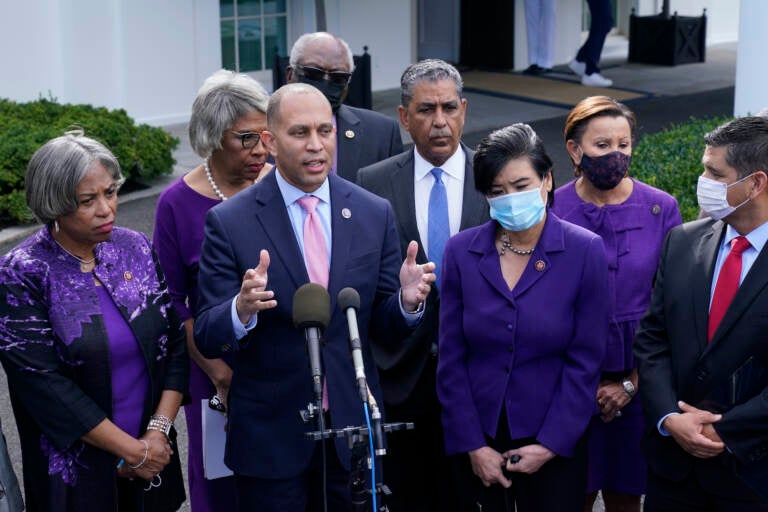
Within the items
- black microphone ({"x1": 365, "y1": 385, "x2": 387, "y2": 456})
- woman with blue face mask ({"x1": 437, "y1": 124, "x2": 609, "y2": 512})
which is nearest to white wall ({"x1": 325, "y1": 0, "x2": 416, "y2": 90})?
woman with blue face mask ({"x1": 437, "y1": 124, "x2": 609, "y2": 512})

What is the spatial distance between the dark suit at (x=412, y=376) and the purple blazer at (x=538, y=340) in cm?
44

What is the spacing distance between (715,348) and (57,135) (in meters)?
9.02

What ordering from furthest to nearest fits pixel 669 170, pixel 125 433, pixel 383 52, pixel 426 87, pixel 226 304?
1. pixel 383 52
2. pixel 669 170
3. pixel 426 87
4. pixel 125 433
5. pixel 226 304

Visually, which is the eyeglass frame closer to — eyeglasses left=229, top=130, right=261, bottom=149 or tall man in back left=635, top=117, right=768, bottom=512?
eyeglasses left=229, top=130, right=261, bottom=149

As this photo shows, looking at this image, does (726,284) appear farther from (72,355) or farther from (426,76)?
(72,355)

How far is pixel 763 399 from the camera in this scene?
14.4ft

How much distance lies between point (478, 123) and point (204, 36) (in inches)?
162

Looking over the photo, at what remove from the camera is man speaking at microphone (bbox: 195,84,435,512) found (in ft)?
14.6

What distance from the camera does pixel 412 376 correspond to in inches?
206

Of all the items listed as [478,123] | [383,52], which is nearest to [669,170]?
[478,123]

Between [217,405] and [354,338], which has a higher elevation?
[354,338]

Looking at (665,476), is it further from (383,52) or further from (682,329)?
(383,52)

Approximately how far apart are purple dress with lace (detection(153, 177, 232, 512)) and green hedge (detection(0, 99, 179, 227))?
6444 mm

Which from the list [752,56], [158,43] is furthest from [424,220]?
[158,43]
